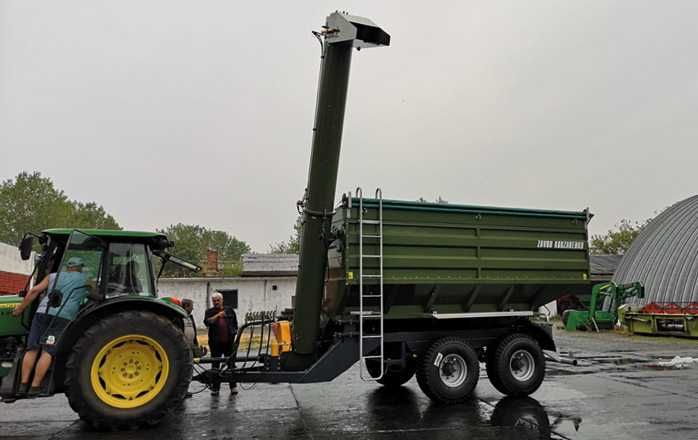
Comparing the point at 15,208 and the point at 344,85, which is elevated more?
the point at 15,208

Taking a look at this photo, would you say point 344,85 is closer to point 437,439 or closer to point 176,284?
point 437,439

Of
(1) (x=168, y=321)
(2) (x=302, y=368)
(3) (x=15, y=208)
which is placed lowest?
(2) (x=302, y=368)

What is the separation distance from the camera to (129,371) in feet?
21.3

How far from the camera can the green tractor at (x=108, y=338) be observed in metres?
6.15

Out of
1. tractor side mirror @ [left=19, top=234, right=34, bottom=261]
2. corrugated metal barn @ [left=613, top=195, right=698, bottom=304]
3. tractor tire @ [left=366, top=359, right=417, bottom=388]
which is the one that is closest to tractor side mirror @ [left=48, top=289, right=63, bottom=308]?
tractor side mirror @ [left=19, top=234, right=34, bottom=261]

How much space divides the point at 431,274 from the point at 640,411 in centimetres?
317

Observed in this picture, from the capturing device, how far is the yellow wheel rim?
20.6ft

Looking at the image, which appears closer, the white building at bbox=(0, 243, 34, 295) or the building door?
the white building at bbox=(0, 243, 34, 295)

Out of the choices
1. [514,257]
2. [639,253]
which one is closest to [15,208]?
[639,253]

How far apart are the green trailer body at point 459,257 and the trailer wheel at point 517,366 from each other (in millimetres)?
522

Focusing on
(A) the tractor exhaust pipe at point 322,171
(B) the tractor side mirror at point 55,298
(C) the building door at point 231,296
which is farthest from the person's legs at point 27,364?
(C) the building door at point 231,296

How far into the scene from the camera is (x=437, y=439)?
240 inches

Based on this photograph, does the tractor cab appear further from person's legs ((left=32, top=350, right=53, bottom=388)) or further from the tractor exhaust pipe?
the tractor exhaust pipe

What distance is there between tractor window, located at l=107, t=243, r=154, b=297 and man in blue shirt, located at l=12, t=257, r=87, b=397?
0.35 m
